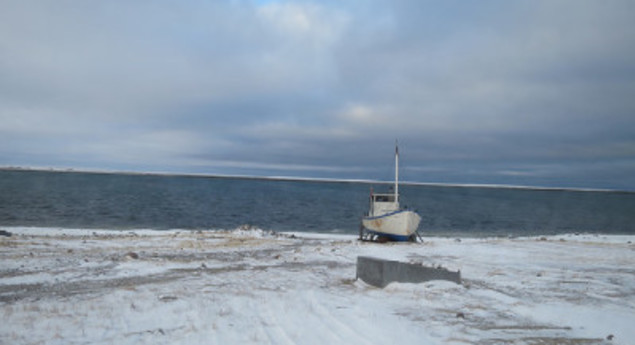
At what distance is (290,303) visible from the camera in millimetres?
8195

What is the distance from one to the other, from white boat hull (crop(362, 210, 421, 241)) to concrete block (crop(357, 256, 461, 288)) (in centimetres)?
1652

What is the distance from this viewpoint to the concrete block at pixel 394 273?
984 centimetres

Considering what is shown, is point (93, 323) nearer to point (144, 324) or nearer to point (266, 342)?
point (144, 324)

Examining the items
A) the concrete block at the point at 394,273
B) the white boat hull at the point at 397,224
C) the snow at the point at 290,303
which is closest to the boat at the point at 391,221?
the white boat hull at the point at 397,224

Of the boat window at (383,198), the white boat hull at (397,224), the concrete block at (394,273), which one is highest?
the boat window at (383,198)

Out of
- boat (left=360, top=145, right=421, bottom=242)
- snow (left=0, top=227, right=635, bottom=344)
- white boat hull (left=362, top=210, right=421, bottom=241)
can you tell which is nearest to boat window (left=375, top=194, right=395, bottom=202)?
boat (left=360, top=145, right=421, bottom=242)

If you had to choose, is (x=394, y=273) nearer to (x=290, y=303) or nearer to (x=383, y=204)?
(x=290, y=303)

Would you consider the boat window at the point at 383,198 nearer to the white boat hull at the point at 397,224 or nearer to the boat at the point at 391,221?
the boat at the point at 391,221

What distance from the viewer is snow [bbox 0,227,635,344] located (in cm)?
635

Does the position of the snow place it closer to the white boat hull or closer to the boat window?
the white boat hull

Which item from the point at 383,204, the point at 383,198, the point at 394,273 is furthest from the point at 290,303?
the point at 383,198

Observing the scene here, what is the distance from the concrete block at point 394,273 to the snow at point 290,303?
23 centimetres

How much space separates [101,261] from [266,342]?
1038 centimetres

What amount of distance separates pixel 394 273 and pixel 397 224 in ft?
58.6
